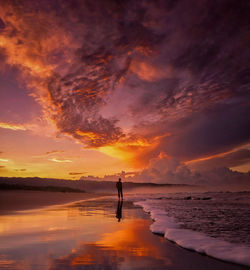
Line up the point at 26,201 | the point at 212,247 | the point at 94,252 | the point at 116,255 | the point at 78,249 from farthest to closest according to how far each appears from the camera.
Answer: the point at 26,201 < the point at 212,247 < the point at 78,249 < the point at 94,252 < the point at 116,255

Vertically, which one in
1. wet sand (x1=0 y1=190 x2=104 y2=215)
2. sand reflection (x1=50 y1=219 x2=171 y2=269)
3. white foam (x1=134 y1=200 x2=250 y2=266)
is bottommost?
sand reflection (x1=50 y1=219 x2=171 y2=269)

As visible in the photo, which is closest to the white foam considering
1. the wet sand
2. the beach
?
the beach

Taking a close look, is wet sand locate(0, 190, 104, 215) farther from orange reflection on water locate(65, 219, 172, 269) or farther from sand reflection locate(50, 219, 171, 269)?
sand reflection locate(50, 219, 171, 269)

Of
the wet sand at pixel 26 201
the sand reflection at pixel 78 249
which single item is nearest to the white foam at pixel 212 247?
the sand reflection at pixel 78 249

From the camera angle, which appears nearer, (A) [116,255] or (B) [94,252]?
(A) [116,255]

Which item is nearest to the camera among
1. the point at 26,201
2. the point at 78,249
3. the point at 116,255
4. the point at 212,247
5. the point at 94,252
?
the point at 116,255

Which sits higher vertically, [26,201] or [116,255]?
[26,201]

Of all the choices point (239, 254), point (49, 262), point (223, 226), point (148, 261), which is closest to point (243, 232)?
point (223, 226)

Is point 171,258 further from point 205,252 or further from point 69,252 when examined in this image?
point 69,252

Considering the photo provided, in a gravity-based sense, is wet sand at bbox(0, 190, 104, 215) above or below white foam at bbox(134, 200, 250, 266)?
above

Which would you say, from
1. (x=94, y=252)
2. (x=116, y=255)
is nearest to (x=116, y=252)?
(x=116, y=255)

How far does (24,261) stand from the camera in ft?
12.5

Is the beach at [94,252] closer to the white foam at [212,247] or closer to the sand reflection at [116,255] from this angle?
the sand reflection at [116,255]

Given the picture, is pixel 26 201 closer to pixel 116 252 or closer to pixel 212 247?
pixel 116 252
